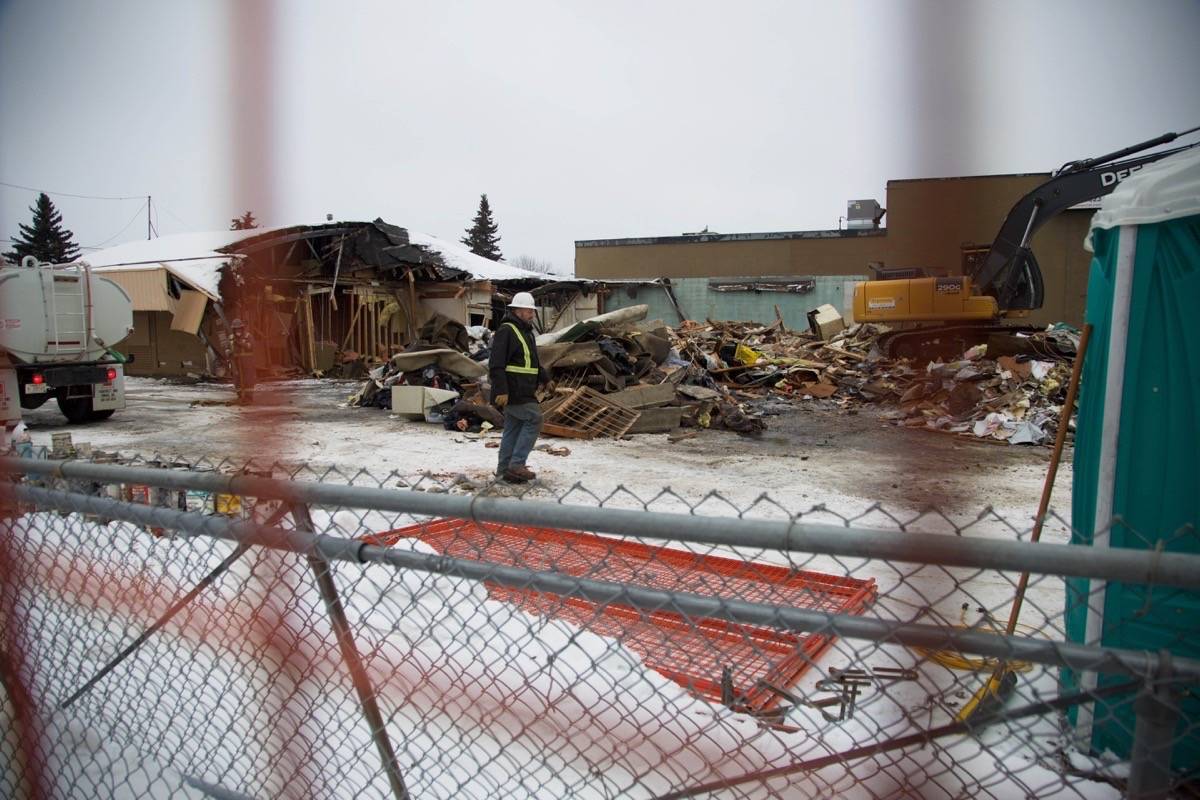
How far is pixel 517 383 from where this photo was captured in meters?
7.32

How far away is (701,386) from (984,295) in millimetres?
6007

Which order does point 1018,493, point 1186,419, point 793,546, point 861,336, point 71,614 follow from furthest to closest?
point 861,336 → point 1018,493 → point 71,614 → point 1186,419 → point 793,546

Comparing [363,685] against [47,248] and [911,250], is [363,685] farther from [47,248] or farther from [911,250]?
[47,248]

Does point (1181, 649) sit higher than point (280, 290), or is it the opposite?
point (280, 290)

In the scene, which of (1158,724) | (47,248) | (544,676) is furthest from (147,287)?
(1158,724)

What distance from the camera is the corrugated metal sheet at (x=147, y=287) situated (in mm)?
19125

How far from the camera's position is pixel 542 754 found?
2.32m

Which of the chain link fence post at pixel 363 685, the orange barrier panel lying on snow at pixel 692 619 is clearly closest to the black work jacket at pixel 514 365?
the orange barrier panel lying on snow at pixel 692 619

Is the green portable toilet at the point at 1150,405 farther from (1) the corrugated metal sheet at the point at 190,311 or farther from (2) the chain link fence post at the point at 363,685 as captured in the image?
(1) the corrugated metal sheet at the point at 190,311

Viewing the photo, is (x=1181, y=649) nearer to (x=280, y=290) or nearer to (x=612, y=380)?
(x=612, y=380)

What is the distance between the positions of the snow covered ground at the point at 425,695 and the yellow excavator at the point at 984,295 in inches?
356

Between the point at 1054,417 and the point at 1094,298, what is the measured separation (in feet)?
29.1

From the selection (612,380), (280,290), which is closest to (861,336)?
(612,380)

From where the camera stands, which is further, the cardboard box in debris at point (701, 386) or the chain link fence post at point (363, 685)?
the cardboard box in debris at point (701, 386)
